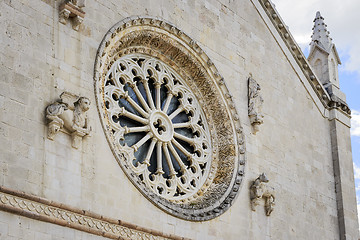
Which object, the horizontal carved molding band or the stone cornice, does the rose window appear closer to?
the horizontal carved molding band

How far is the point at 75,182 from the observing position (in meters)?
14.2

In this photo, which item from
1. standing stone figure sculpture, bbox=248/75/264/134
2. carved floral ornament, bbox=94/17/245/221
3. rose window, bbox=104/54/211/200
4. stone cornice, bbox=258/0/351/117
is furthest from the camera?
stone cornice, bbox=258/0/351/117

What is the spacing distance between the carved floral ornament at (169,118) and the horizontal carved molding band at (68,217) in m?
0.92

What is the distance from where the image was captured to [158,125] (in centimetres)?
1733

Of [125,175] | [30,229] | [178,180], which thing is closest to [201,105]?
[178,180]

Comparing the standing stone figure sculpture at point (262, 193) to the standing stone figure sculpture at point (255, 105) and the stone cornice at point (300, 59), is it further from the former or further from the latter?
the stone cornice at point (300, 59)

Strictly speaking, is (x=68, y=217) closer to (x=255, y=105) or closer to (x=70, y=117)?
(x=70, y=117)

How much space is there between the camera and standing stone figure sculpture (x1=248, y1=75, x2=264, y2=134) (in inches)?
739

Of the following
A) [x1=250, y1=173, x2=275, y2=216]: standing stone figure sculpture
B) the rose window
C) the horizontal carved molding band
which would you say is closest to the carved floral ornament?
the rose window

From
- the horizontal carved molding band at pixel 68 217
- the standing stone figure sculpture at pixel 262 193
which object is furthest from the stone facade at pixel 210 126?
the standing stone figure sculpture at pixel 262 193

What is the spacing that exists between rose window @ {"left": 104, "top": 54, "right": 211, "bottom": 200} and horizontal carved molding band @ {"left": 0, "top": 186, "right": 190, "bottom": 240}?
62.9 inches

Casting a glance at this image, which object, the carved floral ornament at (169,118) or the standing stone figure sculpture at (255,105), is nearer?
the carved floral ornament at (169,118)

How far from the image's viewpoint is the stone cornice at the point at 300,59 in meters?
21.0

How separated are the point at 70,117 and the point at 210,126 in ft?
15.8
